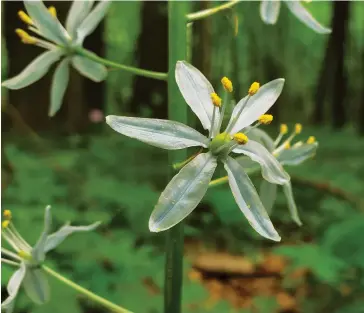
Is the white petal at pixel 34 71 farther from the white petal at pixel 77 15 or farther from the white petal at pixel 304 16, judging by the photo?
the white petal at pixel 304 16

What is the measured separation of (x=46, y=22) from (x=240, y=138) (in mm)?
401

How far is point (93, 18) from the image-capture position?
3.27ft

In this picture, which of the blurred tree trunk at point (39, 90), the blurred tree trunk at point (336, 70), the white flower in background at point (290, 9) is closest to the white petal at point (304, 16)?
the white flower in background at point (290, 9)

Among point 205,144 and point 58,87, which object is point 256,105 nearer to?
point 205,144

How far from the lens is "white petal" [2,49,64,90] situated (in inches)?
39.9

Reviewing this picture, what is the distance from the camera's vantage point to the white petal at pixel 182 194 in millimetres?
725

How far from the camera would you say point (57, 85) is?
109 centimetres

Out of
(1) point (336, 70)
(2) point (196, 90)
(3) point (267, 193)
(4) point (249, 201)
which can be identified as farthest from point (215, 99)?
(1) point (336, 70)

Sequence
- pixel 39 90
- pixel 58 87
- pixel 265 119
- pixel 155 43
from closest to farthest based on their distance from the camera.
A: pixel 265 119 < pixel 58 87 < pixel 39 90 < pixel 155 43

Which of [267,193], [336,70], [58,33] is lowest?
[336,70]

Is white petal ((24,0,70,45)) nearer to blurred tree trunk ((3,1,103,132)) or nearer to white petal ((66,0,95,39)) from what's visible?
white petal ((66,0,95,39))

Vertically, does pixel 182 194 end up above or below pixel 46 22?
below

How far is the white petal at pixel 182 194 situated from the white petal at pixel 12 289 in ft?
1.03

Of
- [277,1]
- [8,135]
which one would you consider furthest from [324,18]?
[277,1]
